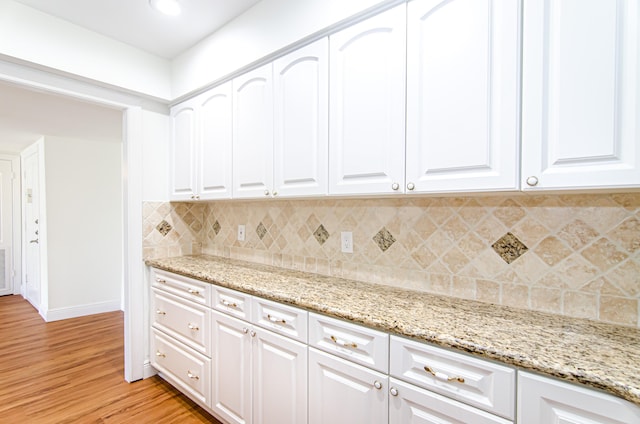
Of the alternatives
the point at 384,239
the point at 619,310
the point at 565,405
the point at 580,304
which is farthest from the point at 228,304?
the point at 619,310

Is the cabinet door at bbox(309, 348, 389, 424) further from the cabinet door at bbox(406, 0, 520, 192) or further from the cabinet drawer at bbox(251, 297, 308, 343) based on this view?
the cabinet door at bbox(406, 0, 520, 192)

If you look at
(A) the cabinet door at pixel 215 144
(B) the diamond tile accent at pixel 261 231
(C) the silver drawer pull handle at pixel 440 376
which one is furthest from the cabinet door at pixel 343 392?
(A) the cabinet door at pixel 215 144

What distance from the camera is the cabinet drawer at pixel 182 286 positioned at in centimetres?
190

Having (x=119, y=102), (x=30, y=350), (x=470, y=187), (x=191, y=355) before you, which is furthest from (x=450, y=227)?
(x=30, y=350)

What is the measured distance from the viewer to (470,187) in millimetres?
1123

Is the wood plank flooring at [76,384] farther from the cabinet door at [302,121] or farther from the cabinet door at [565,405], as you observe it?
the cabinet door at [565,405]

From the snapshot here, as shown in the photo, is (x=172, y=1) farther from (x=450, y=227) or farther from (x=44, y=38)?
(x=450, y=227)

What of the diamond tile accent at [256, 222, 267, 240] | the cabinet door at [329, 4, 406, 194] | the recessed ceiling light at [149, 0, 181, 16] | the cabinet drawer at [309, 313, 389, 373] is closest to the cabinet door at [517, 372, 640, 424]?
the cabinet drawer at [309, 313, 389, 373]

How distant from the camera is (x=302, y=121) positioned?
1629 mm

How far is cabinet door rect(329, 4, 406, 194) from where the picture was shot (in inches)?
50.8

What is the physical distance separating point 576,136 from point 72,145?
483 cm

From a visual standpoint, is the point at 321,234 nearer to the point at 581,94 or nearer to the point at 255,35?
the point at 255,35

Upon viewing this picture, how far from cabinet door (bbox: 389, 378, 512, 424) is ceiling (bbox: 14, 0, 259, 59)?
209 cm

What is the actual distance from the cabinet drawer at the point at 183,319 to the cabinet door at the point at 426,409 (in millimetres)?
1209
